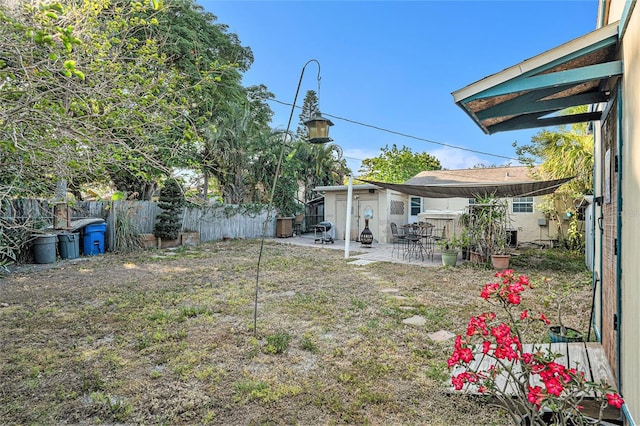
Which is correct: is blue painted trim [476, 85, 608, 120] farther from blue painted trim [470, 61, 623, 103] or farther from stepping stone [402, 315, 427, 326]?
→ stepping stone [402, 315, 427, 326]

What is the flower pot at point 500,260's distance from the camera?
756cm

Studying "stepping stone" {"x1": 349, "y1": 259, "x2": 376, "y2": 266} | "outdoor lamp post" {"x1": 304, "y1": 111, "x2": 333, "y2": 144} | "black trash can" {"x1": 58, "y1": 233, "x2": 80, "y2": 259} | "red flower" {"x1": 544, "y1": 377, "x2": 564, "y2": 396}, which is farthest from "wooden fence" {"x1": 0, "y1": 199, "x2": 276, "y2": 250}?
"red flower" {"x1": 544, "y1": 377, "x2": 564, "y2": 396}

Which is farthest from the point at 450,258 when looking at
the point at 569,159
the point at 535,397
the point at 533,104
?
the point at 535,397

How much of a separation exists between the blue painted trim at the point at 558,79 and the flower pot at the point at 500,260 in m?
6.15

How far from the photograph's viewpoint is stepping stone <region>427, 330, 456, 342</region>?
3.56m

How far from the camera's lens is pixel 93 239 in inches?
352

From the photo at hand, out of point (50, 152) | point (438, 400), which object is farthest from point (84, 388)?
point (438, 400)

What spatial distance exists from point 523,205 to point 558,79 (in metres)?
12.6

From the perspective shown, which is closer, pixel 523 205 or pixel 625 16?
pixel 625 16

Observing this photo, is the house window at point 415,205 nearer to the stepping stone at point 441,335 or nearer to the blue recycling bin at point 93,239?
the stepping stone at point 441,335

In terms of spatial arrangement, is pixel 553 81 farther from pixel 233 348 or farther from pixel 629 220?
pixel 233 348

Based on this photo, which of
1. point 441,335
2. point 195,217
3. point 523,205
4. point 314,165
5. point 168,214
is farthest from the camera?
point 314,165

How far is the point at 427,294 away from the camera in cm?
548

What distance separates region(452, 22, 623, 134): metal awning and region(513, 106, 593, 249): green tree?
815 centimetres
